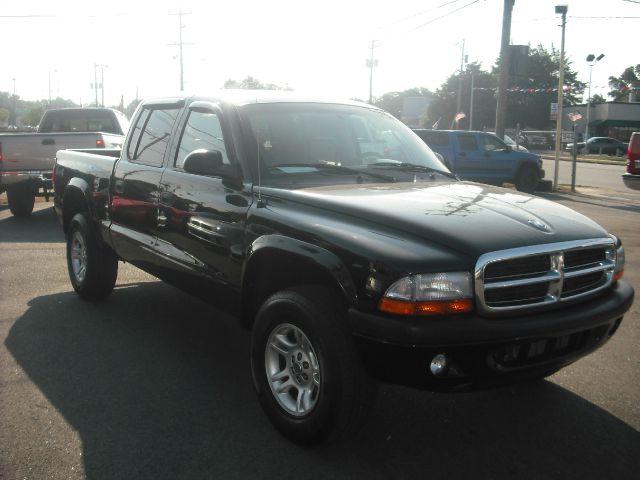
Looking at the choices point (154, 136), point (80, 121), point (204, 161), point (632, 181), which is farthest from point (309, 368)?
point (80, 121)

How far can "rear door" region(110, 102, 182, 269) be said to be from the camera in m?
4.96

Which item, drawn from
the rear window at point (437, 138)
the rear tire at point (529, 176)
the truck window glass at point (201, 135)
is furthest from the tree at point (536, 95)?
the truck window glass at point (201, 135)

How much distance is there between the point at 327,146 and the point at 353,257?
1.47 m

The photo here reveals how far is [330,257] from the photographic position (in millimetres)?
3236

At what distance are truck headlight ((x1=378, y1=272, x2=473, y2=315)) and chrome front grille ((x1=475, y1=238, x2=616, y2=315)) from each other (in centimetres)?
6

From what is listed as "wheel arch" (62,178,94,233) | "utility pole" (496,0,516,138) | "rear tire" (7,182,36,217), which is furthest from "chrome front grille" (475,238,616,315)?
"utility pole" (496,0,516,138)

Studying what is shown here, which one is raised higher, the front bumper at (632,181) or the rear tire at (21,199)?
the front bumper at (632,181)

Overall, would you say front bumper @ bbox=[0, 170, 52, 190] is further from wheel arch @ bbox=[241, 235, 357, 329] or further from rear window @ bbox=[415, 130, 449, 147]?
rear window @ bbox=[415, 130, 449, 147]

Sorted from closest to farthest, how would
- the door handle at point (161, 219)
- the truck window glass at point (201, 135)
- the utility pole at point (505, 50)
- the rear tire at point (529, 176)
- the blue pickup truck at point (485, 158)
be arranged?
the truck window glass at point (201, 135) → the door handle at point (161, 219) → the blue pickup truck at point (485, 158) → the rear tire at point (529, 176) → the utility pole at point (505, 50)

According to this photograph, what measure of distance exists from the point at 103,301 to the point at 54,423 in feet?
8.94

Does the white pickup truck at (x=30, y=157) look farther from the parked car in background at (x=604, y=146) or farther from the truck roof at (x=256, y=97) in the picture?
the parked car in background at (x=604, y=146)

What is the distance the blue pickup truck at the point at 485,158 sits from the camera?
18969 millimetres

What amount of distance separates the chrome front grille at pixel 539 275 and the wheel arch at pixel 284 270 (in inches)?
23.6

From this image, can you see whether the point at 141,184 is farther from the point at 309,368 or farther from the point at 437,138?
the point at 437,138
